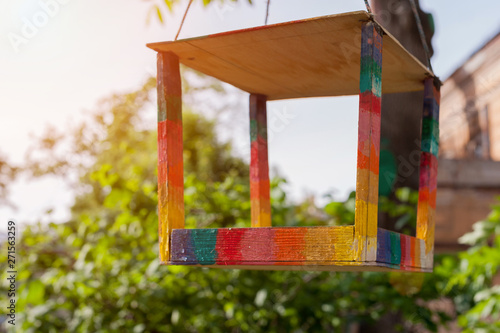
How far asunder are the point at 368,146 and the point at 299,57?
1.34 feet

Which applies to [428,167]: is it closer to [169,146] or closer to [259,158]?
[259,158]

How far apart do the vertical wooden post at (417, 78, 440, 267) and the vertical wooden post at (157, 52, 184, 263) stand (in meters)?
0.84

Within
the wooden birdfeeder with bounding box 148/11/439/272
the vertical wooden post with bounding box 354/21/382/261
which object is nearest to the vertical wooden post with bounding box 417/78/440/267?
the wooden birdfeeder with bounding box 148/11/439/272

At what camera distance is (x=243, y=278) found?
11.1ft

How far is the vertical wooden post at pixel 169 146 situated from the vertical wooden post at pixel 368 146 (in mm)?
581

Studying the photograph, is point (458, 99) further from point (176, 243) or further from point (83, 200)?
point (176, 243)

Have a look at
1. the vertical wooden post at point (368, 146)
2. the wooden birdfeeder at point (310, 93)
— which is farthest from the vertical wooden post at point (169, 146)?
the vertical wooden post at point (368, 146)

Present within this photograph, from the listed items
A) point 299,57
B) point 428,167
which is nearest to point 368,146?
point 299,57

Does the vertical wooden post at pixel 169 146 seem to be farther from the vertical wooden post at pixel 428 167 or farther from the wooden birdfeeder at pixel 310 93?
the vertical wooden post at pixel 428 167

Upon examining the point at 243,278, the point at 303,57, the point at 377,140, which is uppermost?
the point at 303,57

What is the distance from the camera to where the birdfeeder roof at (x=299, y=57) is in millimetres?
1489

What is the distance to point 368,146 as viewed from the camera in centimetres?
146

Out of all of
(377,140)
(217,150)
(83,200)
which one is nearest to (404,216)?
(377,140)

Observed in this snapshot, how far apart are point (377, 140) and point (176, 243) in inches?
25.3
